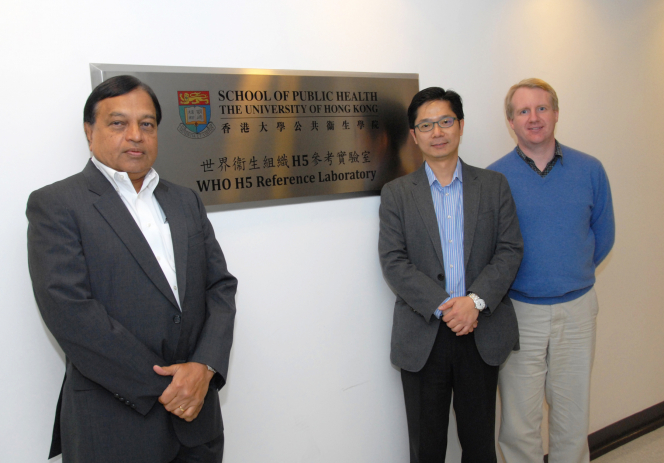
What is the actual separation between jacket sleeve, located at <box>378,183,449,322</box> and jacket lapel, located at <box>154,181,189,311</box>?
815 millimetres

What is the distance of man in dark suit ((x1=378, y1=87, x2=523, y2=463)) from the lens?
1866 millimetres

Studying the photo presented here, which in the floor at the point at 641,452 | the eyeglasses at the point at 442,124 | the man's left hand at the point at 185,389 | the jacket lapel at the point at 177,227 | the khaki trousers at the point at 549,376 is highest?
the eyeglasses at the point at 442,124

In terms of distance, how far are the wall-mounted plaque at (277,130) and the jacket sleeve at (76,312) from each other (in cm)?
46

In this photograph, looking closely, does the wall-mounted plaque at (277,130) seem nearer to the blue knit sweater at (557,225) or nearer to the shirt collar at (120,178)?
the shirt collar at (120,178)

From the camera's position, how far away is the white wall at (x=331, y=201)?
1.50 m

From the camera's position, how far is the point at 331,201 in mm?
2014

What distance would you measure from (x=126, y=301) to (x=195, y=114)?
715 mm

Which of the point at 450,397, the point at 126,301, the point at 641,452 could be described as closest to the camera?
the point at 126,301

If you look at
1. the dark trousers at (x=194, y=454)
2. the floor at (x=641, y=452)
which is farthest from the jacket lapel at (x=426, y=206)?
the floor at (x=641, y=452)

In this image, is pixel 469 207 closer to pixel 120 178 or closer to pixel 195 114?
pixel 195 114

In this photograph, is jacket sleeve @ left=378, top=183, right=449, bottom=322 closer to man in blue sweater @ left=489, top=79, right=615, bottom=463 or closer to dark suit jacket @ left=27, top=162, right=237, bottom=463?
man in blue sweater @ left=489, top=79, right=615, bottom=463

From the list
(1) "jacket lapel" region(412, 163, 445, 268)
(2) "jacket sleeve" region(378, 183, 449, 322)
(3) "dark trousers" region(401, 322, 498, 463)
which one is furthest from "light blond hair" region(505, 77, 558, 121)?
(3) "dark trousers" region(401, 322, 498, 463)

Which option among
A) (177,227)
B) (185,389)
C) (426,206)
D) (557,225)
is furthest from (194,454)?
(557,225)

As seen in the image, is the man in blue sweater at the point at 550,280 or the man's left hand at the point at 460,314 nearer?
the man's left hand at the point at 460,314
